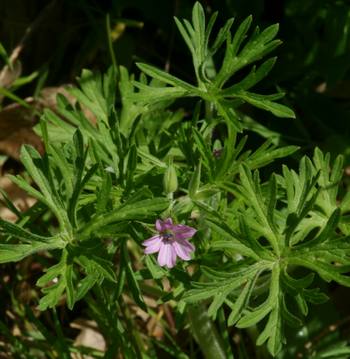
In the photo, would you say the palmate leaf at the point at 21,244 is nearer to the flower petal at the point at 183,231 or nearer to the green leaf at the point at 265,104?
the flower petal at the point at 183,231

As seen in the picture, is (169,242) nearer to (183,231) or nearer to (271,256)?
(183,231)

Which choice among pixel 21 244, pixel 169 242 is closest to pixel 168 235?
pixel 169 242

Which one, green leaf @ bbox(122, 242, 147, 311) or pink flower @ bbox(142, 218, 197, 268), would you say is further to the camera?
green leaf @ bbox(122, 242, 147, 311)

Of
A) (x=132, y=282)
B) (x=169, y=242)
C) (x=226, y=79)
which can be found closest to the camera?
(x=169, y=242)

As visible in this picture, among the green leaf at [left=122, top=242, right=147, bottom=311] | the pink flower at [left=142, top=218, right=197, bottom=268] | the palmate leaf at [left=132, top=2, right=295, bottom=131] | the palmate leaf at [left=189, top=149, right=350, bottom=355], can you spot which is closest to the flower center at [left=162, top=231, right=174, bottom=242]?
the pink flower at [left=142, top=218, right=197, bottom=268]

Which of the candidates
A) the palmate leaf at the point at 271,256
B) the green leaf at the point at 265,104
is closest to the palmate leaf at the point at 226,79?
the green leaf at the point at 265,104

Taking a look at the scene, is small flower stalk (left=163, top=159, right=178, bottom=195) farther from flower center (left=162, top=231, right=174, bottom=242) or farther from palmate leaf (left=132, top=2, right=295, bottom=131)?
palmate leaf (left=132, top=2, right=295, bottom=131)

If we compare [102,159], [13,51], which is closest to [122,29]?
[13,51]

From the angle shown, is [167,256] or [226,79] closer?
[167,256]
